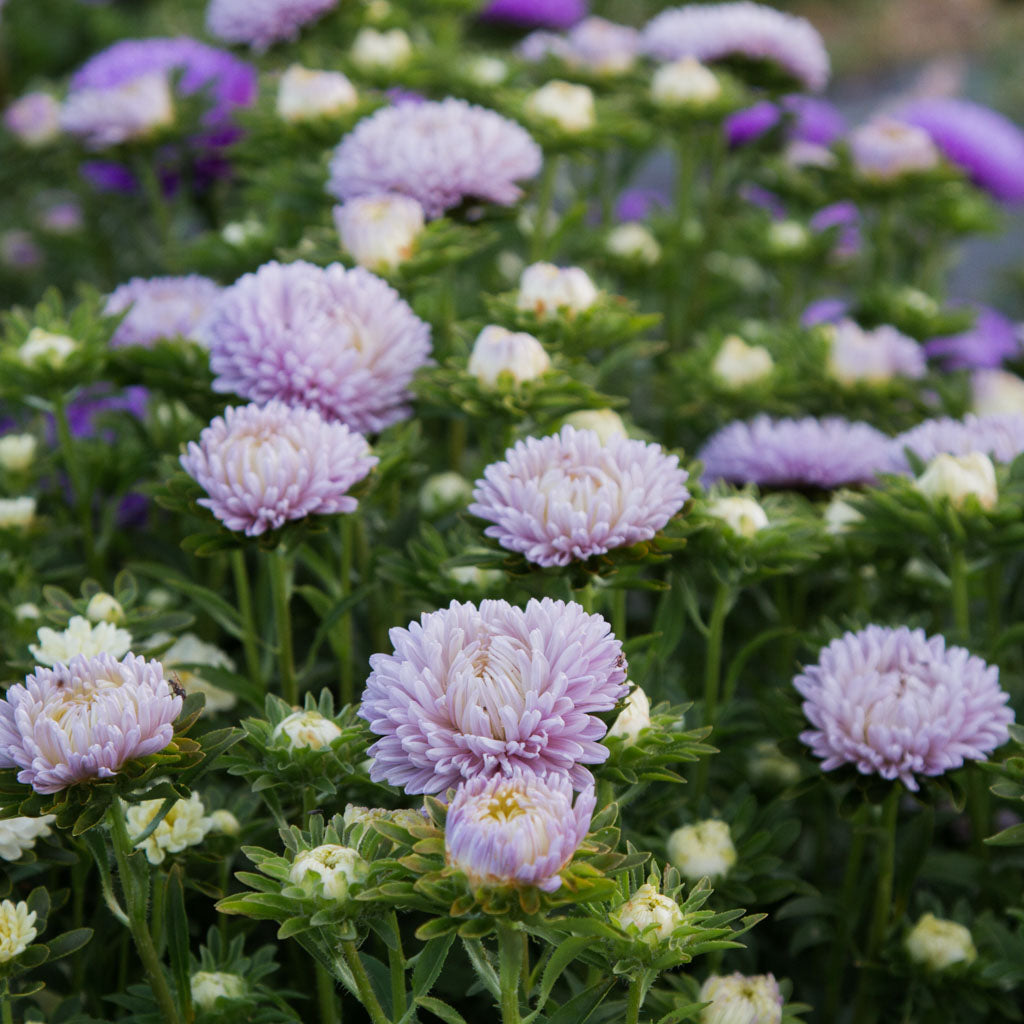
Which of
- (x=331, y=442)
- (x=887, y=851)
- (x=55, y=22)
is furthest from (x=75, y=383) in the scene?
(x=55, y=22)

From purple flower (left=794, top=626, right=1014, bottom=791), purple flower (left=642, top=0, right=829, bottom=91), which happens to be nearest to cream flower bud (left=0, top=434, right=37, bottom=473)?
purple flower (left=794, top=626, right=1014, bottom=791)

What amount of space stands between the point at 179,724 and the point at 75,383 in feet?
1.98

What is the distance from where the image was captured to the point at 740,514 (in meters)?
1.16

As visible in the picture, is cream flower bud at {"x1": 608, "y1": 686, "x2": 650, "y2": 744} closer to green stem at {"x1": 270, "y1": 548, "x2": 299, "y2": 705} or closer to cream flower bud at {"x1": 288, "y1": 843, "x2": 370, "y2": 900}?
cream flower bud at {"x1": 288, "y1": 843, "x2": 370, "y2": 900}

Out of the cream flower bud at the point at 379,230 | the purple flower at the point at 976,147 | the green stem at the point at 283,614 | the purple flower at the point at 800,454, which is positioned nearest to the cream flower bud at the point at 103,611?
the green stem at the point at 283,614

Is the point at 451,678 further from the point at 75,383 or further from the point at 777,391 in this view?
the point at 777,391

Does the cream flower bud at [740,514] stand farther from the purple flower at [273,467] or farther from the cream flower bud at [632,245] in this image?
→ the cream flower bud at [632,245]

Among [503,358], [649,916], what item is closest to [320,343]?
[503,358]

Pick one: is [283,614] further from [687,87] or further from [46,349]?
[687,87]

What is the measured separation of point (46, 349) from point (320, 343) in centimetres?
36

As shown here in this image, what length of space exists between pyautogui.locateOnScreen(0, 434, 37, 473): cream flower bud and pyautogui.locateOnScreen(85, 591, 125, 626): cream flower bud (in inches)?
18.1

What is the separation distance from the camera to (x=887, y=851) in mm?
1171

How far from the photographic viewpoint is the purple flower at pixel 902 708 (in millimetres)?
1013

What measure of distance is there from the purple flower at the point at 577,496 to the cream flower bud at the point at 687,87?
1.03m
